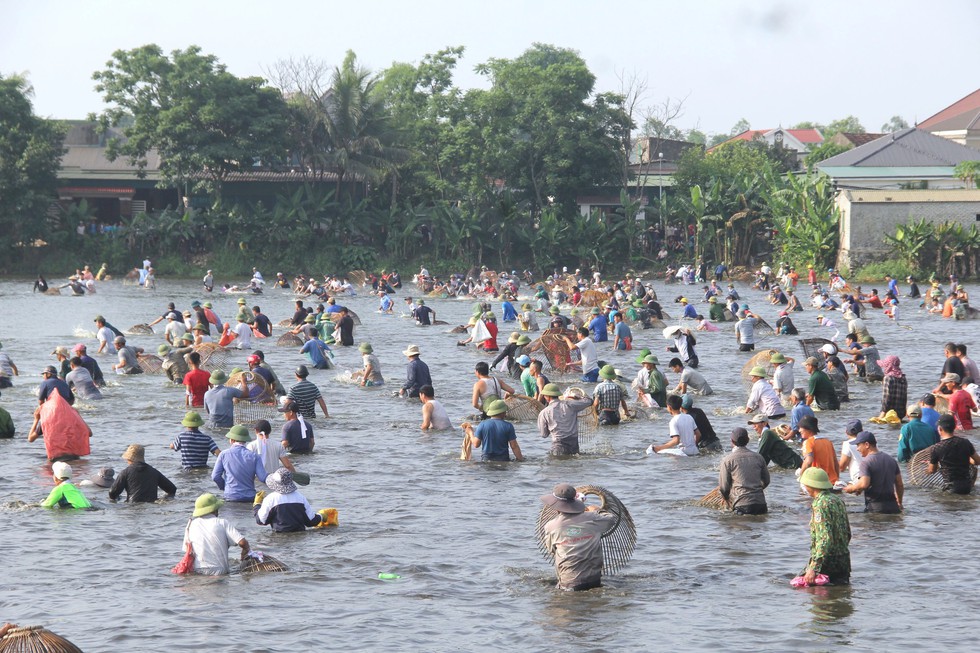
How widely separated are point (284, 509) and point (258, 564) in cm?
153

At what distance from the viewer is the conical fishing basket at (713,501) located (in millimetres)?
15148

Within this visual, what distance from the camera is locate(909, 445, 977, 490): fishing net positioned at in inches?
612

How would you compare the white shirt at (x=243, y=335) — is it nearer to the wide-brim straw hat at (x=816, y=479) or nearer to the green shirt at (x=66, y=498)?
the green shirt at (x=66, y=498)

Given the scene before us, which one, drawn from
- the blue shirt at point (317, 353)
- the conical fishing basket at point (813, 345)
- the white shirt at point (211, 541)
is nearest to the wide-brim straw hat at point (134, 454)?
the white shirt at point (211, 541)

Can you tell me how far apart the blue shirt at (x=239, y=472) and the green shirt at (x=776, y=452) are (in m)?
6.12

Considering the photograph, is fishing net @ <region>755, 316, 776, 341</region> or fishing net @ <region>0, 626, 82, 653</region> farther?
fishing net @ <region>755, 316, 776, 341</region>

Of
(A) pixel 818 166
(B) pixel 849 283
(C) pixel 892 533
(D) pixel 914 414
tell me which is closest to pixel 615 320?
(D) pixel 914 414

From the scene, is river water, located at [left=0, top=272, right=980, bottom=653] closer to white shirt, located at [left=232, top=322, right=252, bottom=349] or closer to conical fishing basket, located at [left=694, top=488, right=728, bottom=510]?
conical fishing basket, located at [left=694, top=488, right=728, bottom=510]

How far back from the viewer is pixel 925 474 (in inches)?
622

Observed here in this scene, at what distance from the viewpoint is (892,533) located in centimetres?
1410


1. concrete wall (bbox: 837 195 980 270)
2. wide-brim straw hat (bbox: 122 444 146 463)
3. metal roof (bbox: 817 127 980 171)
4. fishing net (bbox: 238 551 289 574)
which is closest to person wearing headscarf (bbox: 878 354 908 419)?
fishing net (bbox: 238 551 289 574)

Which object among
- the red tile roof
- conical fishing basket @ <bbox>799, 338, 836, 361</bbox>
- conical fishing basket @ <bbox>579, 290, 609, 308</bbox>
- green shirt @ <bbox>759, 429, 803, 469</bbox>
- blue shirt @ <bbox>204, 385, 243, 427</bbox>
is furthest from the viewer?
the red tile roof

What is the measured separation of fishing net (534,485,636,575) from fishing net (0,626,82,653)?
495cm

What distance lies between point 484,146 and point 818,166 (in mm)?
17829
